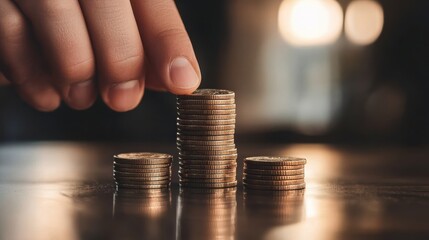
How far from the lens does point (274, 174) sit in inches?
83.0

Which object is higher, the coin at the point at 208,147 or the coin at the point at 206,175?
the coin at the point at 208,147

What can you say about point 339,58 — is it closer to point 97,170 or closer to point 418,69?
point 418,69

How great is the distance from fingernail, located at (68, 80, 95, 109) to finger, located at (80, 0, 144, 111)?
0.33 ft

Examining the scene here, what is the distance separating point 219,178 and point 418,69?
3.51 metres

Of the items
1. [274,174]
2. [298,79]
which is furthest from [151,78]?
[298,79]

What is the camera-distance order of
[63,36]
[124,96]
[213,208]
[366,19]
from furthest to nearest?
[366,19]
[124,96]
[63,36]
[213,208]

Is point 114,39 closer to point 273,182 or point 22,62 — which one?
point 22,62

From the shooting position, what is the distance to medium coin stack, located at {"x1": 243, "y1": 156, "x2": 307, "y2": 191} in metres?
2.11

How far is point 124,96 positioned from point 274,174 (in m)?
0.38

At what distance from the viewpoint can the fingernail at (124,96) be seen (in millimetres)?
2064

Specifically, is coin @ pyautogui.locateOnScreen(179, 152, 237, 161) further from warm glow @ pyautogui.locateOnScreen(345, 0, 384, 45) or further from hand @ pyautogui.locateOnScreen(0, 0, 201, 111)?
warm glow @ pyautogui.locateOnScreen(345, 0, 384, 45)

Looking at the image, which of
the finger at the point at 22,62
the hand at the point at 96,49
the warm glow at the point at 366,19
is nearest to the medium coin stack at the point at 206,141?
the hand at the point at 96,49

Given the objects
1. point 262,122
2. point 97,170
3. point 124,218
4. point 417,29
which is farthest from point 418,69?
point 124,218

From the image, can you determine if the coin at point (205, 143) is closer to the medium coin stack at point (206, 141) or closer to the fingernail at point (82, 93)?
the medium coin stack at point (206, 141)
